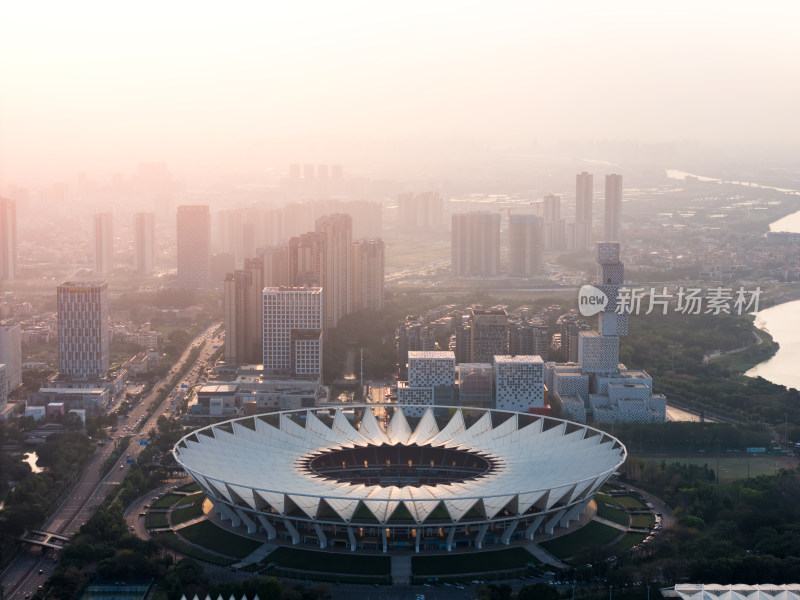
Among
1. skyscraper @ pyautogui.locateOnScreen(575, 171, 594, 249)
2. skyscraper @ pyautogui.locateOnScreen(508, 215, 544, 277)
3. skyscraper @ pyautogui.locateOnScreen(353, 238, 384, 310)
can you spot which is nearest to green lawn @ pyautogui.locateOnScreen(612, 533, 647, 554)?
skyscraper @ pyautogui.locateOnScreen(353, 238, 384, 310)

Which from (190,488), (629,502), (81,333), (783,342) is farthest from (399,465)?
(783,342)

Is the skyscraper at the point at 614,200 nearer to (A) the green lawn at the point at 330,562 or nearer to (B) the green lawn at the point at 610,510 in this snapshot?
(B) the green lawn at the point at 610,510

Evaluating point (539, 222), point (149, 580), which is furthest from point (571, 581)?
point (539, 222)

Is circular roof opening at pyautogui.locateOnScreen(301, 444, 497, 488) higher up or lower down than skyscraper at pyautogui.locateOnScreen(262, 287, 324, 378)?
lower down

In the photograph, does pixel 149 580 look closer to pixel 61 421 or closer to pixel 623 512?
pixel 623 512

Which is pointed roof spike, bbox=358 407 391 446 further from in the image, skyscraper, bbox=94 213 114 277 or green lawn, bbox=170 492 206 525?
skyscraper, bbox=94 213 114 277

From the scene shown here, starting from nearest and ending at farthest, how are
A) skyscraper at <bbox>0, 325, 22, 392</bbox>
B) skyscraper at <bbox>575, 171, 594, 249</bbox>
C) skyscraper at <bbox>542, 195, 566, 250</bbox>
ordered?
skyscraper at <bbox>0, 325, 22, 392</bbox> < skyscraper at <bbox>542, 195, 566, 250</bbox> < skyscraper at <bbox>575, 171, 594, 249</bbox>

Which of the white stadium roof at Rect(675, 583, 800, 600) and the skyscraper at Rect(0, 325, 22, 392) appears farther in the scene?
the skyscraper at Rect(0, 325, 22, 392)
